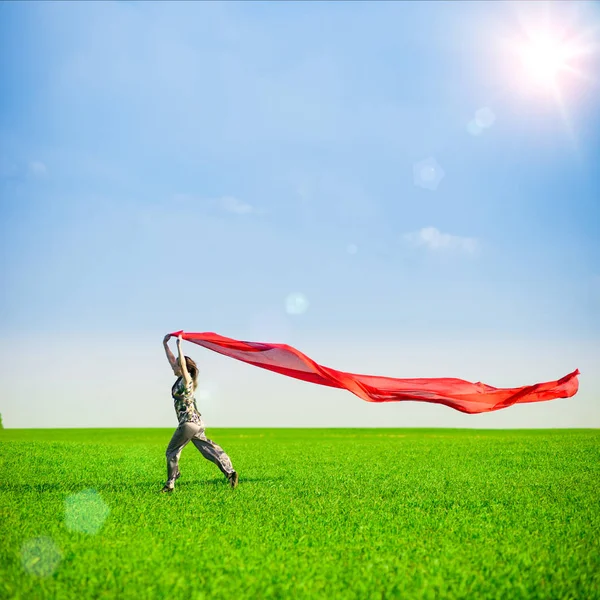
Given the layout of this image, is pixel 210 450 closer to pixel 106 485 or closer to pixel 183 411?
pixel 183 411

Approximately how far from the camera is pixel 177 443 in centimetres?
1373

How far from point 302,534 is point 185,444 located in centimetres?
431

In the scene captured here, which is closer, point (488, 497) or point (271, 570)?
point (271, 570)

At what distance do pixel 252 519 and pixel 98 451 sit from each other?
16604 millimetres

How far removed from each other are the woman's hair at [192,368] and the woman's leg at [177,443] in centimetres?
97

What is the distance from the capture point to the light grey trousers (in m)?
13.6

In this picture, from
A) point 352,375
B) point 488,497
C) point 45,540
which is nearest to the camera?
point 45,540

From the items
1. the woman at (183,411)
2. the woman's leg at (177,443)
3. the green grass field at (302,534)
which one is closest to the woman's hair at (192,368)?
the woman at (183,411)

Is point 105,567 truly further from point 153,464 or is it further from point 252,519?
point 153,464

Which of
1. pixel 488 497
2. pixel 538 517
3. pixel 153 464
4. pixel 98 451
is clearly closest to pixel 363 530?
pixel 538 517

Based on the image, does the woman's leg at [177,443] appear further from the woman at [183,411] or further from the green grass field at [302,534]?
the green grass field at [302,534]

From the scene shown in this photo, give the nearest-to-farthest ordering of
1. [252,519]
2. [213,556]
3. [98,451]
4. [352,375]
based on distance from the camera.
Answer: [213,556]
[252,519]
[352,375]
[98,451]

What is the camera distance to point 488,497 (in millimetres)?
13969

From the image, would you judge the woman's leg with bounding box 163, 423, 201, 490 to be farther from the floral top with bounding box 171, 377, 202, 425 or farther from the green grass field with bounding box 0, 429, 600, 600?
the green grass field with bounding box 0, 429, 600, 600
